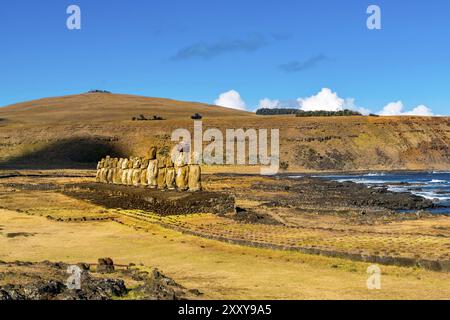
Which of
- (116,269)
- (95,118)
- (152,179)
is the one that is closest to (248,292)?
(116,269)

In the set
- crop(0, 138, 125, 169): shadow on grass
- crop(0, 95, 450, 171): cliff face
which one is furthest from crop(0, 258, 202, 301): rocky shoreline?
crop(0, 95, 450, 171): cliff face

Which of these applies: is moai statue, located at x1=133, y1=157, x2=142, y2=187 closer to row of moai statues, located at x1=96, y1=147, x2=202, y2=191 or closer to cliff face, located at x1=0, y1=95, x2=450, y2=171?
row of moai statues, located at x1=96, y1=147, x2=202, y2=191

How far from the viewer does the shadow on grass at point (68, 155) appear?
106456mm

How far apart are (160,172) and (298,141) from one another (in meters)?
90.6

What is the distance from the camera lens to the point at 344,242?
20.0m

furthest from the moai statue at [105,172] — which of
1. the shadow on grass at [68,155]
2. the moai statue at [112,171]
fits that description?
the shadow on grass at [68,155]

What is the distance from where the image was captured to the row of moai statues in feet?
115

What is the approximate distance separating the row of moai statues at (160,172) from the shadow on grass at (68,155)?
60626 mm

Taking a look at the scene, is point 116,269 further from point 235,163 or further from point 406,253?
point 235,163

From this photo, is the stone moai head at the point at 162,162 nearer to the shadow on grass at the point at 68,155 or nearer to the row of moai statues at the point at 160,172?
the row of moai statues at the point at 160,172

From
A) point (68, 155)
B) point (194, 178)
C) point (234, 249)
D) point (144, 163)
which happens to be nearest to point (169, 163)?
point (194, 178)

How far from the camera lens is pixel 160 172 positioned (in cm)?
3828

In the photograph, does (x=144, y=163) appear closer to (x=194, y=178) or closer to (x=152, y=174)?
(x=152, y=174)
